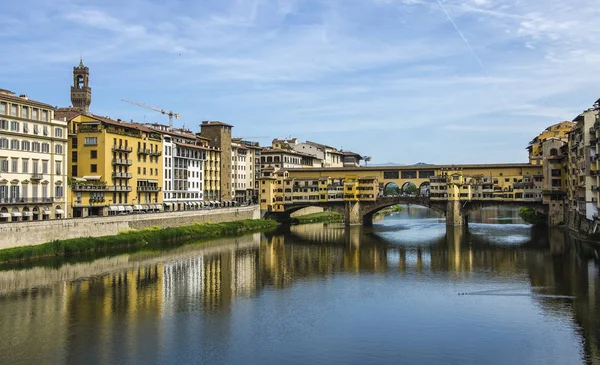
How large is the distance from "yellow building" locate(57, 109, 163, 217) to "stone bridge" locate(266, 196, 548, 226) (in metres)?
23.0

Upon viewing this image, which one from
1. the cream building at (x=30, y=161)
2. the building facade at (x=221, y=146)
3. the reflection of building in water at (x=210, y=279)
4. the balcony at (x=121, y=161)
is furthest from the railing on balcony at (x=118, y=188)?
the building facade at (x=221, y=146)

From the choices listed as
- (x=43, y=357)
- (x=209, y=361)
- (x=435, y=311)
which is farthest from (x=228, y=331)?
(x=435, y=311)

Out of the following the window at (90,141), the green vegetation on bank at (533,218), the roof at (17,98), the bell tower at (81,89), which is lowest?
the green vegetation on bank at (533,218)

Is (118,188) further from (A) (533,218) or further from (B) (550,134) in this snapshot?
(B) (550,134)

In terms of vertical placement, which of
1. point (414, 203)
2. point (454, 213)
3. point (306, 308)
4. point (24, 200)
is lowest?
point (306, 308)

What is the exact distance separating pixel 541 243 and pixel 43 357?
4477cm

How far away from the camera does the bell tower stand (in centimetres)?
9931

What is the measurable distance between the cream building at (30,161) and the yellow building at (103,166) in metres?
3.55

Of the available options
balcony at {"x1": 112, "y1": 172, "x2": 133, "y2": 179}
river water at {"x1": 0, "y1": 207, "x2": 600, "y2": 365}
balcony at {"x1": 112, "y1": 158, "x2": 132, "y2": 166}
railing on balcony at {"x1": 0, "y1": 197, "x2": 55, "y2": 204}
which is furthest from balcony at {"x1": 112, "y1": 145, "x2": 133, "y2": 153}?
river water at {"x1": 0, "y1": 207, "x2": 600, "y2": 365}

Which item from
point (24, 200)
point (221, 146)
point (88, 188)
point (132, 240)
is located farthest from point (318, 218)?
point (24, 200)

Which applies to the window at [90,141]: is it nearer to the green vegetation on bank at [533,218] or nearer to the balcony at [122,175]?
the balcony at [122,175]

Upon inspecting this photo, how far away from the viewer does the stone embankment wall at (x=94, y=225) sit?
4219cm

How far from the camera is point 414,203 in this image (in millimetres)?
79188

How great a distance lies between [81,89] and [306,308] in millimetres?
80315
